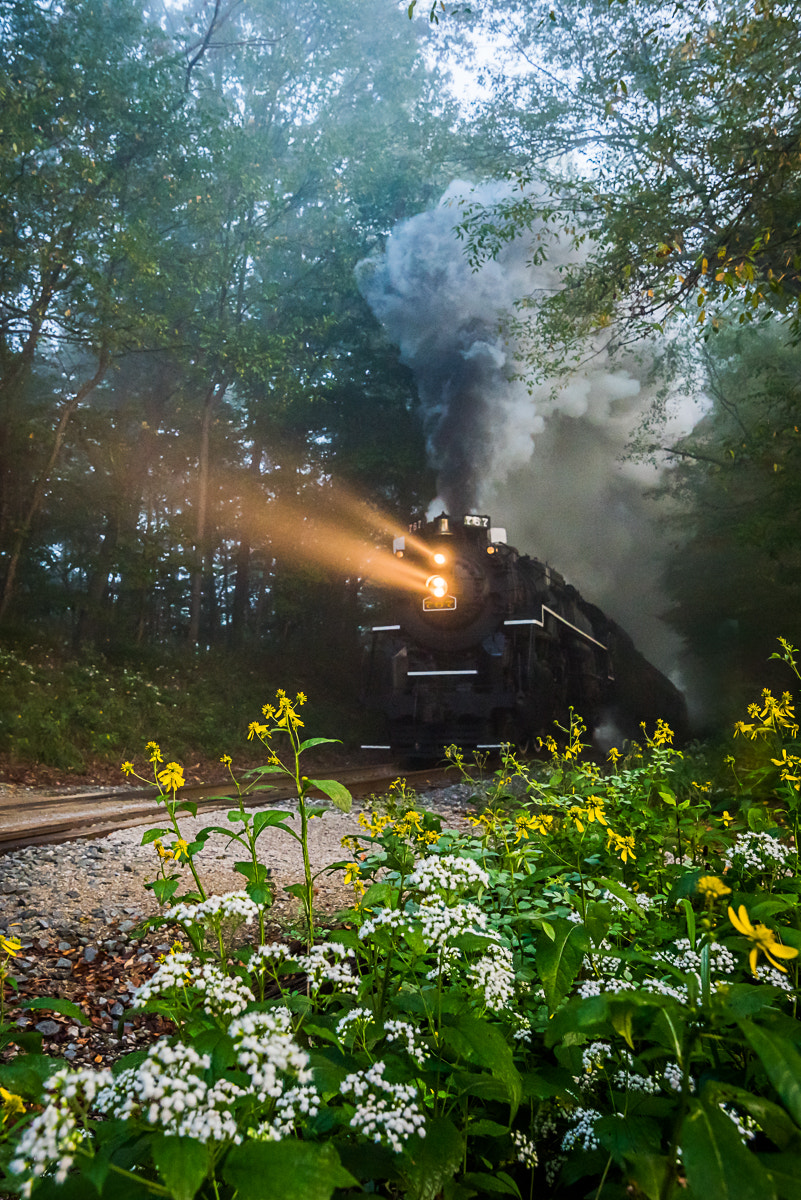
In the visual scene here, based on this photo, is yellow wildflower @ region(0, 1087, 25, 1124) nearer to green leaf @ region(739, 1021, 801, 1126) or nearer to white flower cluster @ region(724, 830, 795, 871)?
green leaf @ region(739, 1021, 801, 1126)

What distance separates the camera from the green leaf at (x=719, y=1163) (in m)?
0.81

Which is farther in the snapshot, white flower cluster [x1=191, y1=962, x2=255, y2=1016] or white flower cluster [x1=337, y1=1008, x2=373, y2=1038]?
white flower cluster [x1=337, y1=1008, x2=373, y2=1038]

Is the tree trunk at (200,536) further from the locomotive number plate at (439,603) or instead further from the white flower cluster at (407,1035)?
the white flower cluster at (407,1035)

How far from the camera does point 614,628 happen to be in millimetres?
16844

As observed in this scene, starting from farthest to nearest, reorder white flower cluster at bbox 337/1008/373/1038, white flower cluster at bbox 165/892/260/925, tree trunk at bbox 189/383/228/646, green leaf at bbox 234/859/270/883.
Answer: tree trunk at bbox 189/383/228/646 → green leaf at bbox 234/859/270/883 → white flower cluster at bbox 165/892/260/925 → white flower cluster at bbox 337/1008/373/1038

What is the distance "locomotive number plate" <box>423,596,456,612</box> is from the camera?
36.9 feet

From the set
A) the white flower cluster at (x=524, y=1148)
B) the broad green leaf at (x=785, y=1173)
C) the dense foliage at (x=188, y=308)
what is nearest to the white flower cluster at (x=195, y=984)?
the white flower cluster at (x=524, y=1148)

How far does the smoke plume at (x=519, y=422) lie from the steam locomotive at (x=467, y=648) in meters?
4.40

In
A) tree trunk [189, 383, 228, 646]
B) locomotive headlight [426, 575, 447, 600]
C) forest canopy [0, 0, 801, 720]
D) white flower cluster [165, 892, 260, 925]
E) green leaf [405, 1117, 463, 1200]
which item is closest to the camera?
green leaf [405, 1117, 463, 1200]

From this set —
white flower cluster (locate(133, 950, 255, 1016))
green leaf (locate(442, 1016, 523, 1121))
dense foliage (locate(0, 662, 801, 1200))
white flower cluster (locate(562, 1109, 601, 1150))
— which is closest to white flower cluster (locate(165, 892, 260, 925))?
dense foliage (locate(0, 662, 801, 1200))

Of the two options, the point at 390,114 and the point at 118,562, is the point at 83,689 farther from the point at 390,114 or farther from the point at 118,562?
Answer: the point at 390,114

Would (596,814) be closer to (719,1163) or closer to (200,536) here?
(719,1163)

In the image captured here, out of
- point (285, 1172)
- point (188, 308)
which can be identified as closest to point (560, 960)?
point (285, 1172)

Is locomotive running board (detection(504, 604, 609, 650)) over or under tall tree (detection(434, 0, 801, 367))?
under
